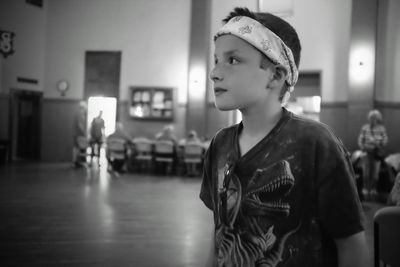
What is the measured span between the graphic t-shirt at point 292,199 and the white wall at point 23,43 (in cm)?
1150

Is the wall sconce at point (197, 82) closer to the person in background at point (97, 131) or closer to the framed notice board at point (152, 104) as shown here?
the framed notice board at point (152, 104)

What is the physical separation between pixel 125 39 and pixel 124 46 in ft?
0.73

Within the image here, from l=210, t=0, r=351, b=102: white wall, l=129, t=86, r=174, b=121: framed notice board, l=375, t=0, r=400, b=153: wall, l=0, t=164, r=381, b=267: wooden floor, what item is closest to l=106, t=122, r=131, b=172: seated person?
l=0, t=164, r=381, b=267: wooden floor

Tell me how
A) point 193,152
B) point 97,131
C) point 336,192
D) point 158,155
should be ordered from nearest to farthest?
1. point 336,192
2. point 193,152
3. point 158,155
4. point 97,131

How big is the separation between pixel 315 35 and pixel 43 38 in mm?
8202

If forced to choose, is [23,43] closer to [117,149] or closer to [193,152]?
[117,149]

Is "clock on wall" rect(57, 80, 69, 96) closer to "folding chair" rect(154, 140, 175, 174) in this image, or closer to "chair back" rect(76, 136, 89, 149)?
"chair back" rect(76, 136, 89, 149)

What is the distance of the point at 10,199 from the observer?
217 inches

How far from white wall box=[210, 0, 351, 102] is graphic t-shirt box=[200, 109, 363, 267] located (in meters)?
9.78

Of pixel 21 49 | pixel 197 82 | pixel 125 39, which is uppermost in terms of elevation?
pixel 125 39

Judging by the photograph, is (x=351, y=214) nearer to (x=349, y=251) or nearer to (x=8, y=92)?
(x=349, y=251)

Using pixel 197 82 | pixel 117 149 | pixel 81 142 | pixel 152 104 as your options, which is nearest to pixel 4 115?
pixel 81 142

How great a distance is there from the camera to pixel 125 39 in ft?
39.6

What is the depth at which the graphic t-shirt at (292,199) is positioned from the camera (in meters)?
0.83
